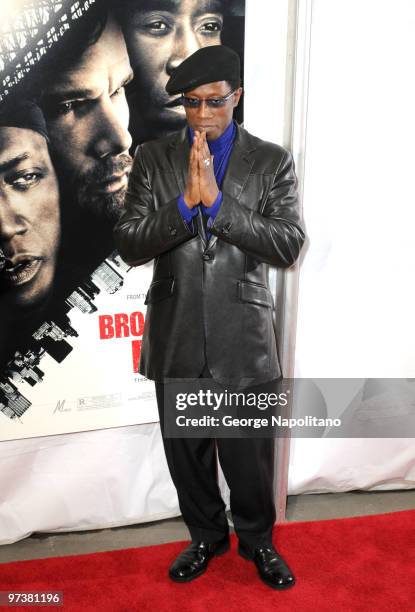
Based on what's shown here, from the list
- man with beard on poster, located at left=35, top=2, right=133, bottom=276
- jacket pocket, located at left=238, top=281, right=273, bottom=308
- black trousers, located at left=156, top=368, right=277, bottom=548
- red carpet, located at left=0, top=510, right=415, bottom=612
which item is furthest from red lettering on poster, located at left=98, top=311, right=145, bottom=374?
red carpet, located at left=0, top=510, right=415, bottom=612

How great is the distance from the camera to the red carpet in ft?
6.88

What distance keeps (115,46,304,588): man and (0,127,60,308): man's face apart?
0.39 metres

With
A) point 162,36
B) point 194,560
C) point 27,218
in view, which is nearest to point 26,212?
point 27,218

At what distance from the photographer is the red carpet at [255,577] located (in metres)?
2.10

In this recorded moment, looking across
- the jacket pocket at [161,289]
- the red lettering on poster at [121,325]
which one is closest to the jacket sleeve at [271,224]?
the jacket pocket at [161,289]

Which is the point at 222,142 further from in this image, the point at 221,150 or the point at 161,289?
the point at 161,289

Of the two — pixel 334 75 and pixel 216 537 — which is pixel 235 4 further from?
pixel 216 537

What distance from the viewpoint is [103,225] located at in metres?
2.30

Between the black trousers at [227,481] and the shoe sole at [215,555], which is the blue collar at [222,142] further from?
the shoe sole at [215,555]

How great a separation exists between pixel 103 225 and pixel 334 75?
→ 3.35 ft

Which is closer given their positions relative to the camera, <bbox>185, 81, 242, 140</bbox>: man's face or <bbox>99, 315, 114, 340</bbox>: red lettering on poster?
<bbox>185, 81, 242, 140</bbox>: man's face

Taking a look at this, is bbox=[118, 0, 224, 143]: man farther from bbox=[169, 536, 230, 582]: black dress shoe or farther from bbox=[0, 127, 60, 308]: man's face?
bbox=[169, 536, 230, 582]: black dress shoe

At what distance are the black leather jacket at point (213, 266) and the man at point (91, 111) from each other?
285 millimetres

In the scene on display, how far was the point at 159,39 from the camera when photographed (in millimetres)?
2172
